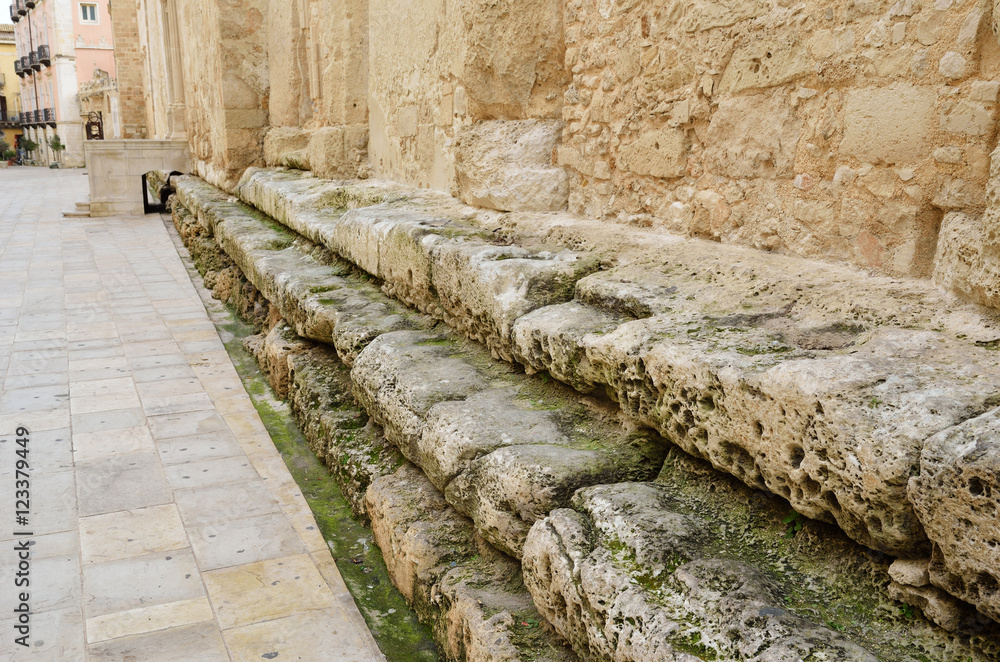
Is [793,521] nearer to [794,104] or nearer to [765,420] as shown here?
[765,420]

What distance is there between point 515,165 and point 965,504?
109 inches

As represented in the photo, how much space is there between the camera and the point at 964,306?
6.14ft

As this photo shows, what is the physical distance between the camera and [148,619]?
8.59ft

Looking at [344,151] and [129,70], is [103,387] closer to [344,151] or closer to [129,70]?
[344,151]

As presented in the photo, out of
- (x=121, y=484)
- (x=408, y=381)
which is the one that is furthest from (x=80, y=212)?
(x=408, y=381)

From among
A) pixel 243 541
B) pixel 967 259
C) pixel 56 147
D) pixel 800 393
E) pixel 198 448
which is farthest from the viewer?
pixel 56 147

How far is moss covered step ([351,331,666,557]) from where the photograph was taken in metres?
2.12

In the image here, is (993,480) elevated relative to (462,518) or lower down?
elevated

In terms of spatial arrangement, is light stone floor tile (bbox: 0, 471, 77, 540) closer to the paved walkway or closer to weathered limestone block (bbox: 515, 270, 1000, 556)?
the paved walkway

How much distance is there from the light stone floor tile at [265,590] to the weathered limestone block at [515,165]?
187cm

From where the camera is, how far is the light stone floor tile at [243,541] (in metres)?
3.02

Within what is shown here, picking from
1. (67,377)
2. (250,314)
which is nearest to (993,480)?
(67,377)

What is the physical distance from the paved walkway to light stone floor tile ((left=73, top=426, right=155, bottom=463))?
1 centimetres

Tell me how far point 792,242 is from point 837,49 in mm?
565
